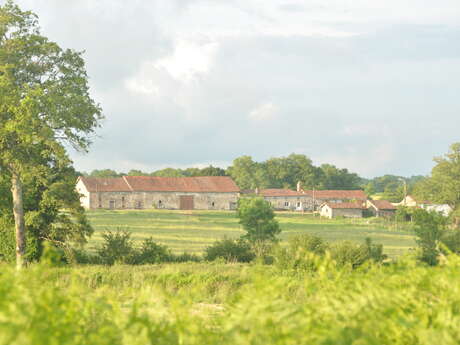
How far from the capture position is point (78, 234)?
27109 millimetres

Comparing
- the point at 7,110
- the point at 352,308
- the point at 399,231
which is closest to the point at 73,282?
the point at 352,308

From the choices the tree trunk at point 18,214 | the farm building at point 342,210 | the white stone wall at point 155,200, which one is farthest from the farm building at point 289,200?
the tree trunk at point 18,214

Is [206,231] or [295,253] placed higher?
[295,253]

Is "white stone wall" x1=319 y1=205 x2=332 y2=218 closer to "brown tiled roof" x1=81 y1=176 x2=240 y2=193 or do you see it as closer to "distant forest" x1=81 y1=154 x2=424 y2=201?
"brown tiled roof" x1=81 y1=176 x2=240 y2=193

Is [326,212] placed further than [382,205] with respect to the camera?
No

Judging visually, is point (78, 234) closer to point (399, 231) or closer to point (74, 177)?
point (74, 177)

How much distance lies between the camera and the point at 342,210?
92.8 metres

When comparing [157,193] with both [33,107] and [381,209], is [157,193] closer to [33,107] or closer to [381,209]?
[381,209]

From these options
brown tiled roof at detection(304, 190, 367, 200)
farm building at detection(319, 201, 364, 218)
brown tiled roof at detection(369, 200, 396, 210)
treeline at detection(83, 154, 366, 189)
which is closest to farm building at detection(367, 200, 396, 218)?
brown tiled roof at detection(369, 200, 396, 210)

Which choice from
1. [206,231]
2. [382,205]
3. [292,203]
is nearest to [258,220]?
[206,231]

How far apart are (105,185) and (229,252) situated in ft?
227

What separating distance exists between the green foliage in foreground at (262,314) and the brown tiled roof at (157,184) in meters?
92.8

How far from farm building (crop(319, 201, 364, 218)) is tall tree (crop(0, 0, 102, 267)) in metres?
68.4

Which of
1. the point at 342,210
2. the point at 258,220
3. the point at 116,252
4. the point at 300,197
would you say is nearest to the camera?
the point at 116,252
